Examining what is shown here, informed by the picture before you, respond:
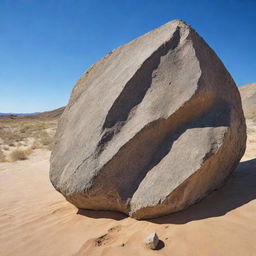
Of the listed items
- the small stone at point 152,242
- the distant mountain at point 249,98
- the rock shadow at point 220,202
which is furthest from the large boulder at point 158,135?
the distant mountain at point 249,98

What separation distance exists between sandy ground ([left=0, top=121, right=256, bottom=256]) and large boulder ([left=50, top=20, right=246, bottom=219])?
0.17m

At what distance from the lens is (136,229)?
2.96 metres

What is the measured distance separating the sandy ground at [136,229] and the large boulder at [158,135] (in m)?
0.17

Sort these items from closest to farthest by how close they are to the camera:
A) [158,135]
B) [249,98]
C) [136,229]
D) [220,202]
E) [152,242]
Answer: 1. [152,242]
2. [136,229]
3. [220,202]
4. [158,135]
5. [249,98]

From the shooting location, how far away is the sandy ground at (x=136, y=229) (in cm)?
248

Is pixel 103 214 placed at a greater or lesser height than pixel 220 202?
lesser

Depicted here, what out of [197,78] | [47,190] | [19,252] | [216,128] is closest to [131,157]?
[216,128]

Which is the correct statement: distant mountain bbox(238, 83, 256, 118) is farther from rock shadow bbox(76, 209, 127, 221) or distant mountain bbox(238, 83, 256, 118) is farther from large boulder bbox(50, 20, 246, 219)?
rock shadow bbox(76, 209, 127, 221)

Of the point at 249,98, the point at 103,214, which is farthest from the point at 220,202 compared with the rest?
the point at 249,98

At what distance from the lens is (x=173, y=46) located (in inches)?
149

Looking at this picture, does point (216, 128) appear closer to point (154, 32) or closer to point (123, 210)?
point (123, 210)

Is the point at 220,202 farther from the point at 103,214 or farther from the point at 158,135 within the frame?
the point at 103,214

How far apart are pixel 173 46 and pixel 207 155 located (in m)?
1.69

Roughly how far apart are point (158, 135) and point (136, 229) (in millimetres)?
1175
